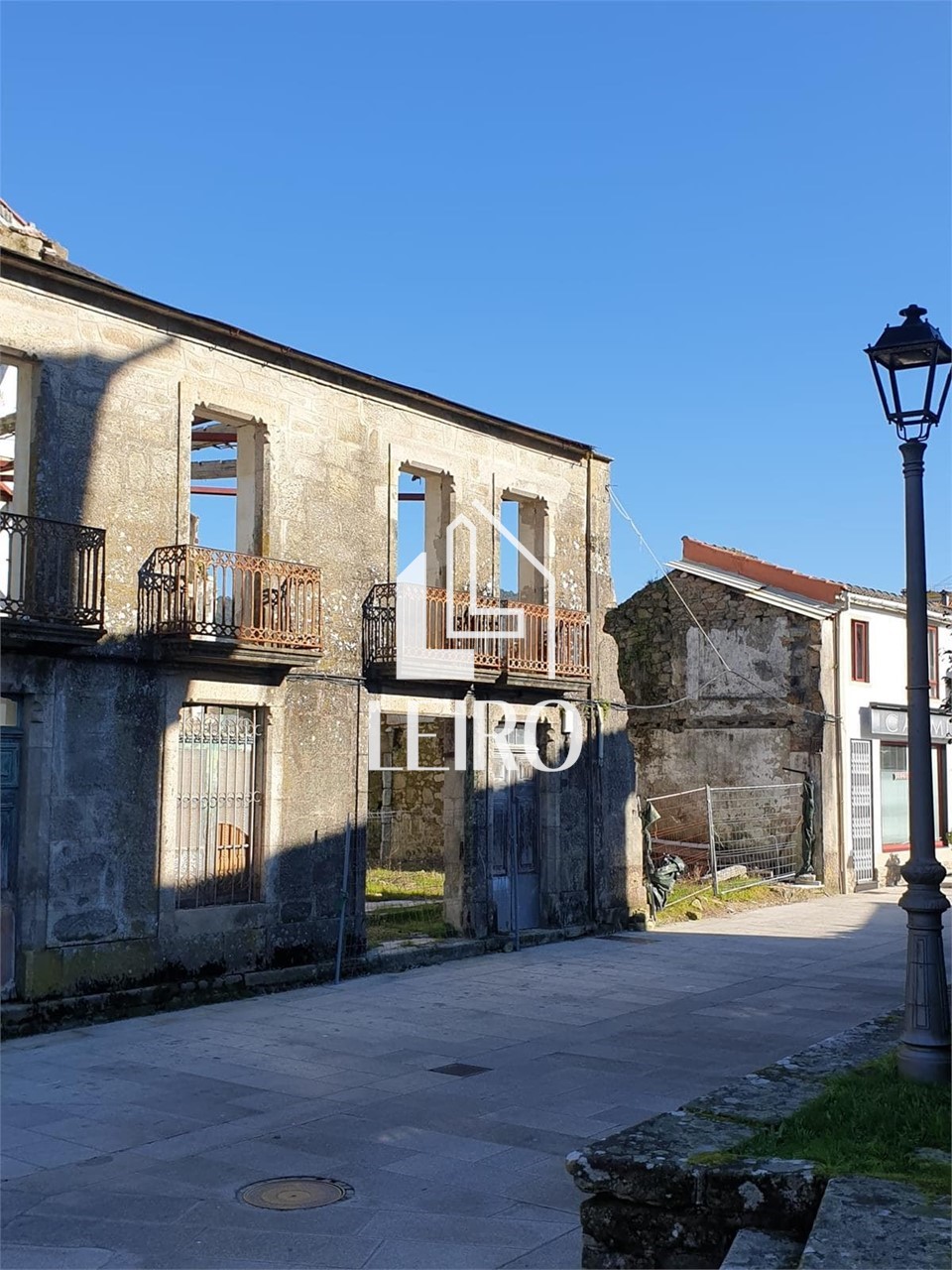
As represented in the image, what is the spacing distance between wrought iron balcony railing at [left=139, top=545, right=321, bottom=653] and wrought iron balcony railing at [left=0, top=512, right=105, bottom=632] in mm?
666

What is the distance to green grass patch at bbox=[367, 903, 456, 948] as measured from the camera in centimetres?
1522

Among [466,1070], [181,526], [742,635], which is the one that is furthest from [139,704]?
[742,635]

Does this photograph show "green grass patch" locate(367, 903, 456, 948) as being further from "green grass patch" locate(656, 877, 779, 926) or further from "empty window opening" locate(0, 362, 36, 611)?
"empty window opening" locate(0, 362, 36, 611)

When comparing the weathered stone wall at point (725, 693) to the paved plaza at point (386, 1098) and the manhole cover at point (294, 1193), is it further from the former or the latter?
the manhole cover at point (294, 1193)

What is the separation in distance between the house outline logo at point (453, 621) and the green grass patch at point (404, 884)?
457 centimetres

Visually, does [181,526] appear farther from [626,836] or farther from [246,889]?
[626,836]

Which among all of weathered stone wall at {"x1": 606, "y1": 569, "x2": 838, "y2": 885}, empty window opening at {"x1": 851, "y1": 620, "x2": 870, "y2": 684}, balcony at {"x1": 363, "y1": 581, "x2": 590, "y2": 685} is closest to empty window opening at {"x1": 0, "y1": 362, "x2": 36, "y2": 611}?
balcony at {"x1": 363, "y1": 581, "x2": 590, "y2": 685}

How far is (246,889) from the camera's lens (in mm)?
12891

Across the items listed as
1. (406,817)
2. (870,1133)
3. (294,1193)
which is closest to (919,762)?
(870,1133)

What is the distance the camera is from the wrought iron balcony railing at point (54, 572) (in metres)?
10.7

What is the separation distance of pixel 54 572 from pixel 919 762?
25.0 feet

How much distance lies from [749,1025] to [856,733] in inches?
539

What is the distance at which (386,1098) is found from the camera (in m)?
8.39

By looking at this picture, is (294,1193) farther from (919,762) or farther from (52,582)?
(52,582)
